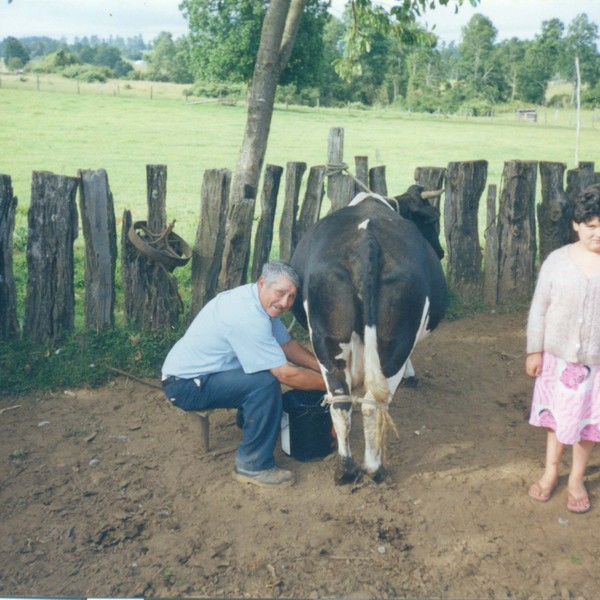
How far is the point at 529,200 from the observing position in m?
7.21

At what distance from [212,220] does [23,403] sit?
196 centimetres

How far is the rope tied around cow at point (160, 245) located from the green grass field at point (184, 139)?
4016 millimetres

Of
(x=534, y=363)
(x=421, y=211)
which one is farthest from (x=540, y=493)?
(x=421, y=211)

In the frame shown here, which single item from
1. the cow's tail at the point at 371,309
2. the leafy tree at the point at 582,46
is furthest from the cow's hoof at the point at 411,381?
the leafy tree at the point at 582,46

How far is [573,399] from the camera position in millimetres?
4070

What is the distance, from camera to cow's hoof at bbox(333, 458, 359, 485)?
435 centimetres

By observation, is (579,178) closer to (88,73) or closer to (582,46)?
(582,46)

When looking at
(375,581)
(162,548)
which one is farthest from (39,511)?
(375,581)

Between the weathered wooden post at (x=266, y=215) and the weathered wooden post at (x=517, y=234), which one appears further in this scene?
the weathered wooden post at (x=517, y=234)

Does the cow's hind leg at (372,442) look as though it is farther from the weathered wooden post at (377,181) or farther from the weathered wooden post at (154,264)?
the weathered wooden post at (377,181)

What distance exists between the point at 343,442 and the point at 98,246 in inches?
105

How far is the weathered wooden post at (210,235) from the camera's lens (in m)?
5.93

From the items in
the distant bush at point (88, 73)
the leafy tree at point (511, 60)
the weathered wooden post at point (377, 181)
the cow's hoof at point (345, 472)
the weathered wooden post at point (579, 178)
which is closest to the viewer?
the cow's hoof at point (345, 472)

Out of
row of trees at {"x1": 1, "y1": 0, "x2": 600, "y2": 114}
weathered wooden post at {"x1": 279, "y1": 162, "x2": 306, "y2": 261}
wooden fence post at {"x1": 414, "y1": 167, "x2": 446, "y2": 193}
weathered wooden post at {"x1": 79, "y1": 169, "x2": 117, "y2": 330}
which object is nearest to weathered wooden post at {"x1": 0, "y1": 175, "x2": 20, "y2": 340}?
weathered wooden post at {"x1": 79, "y1": 169, "x2": 117, "y2": 330}
